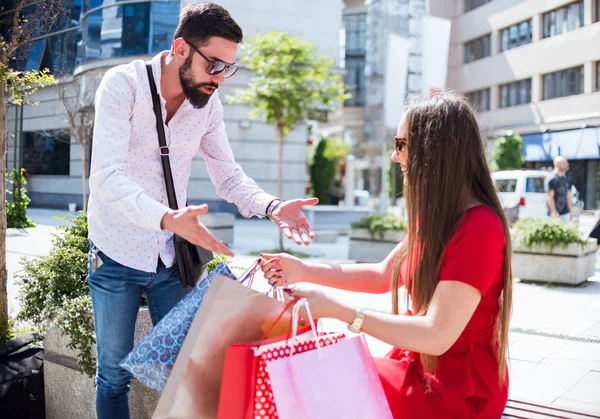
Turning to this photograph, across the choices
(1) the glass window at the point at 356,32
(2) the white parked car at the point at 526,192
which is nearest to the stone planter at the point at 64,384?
(2) the white parked car at the point at 526,192

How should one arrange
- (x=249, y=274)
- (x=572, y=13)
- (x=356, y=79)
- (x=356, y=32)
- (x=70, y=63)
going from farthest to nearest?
(x=356, y=79) → (x=356, y=32) → (x=572, y=13) → (x=70, y=63) → (x=249, y=274)

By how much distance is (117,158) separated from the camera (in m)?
2.14

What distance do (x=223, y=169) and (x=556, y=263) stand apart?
6.96 m

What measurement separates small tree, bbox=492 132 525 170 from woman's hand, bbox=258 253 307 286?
30.7m

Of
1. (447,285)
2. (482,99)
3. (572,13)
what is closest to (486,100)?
(482,99)

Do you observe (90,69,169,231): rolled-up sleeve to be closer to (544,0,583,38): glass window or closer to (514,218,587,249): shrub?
(514,218,587,249): shrub

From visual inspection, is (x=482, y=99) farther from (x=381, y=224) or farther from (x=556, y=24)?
(x=381, y=224)

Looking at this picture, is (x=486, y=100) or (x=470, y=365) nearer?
(x=470, y=365)

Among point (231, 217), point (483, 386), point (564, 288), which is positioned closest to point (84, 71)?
point (483, 386)

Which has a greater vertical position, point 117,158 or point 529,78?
point 529,78

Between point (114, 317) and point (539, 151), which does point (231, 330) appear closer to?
point (114, 317)

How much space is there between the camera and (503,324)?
193 centimetres

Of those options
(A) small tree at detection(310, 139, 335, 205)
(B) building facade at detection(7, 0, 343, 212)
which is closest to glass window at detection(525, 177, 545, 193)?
(A) small tree at detection(310, 139, 335, 205)

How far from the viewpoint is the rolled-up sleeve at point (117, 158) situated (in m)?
1.96
